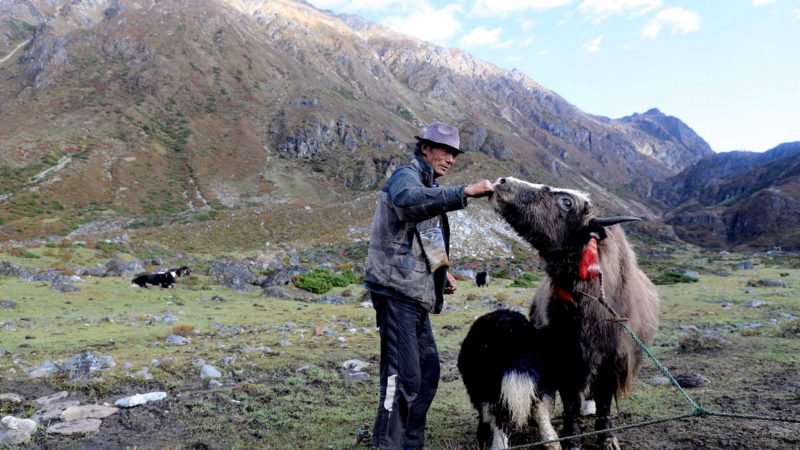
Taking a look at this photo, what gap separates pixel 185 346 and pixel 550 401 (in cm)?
669

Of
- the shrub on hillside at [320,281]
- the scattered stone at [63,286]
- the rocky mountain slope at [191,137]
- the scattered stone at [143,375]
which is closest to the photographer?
the scattered stone at [143,375]

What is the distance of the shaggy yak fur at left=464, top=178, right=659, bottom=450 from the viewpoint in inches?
139

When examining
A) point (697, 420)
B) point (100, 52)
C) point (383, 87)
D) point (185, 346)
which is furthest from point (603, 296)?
point (383, 87)

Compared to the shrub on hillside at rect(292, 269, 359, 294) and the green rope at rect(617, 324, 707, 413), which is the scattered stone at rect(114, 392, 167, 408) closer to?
the green rope at rect(617, 324, 707, 413)

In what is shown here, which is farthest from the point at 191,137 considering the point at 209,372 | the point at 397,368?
the point at 397,368

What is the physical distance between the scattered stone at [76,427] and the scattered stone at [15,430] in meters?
0.17

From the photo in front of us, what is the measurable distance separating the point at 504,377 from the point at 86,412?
15.3 ft

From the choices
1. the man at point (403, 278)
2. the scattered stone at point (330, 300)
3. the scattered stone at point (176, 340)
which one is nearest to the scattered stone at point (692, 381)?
the man at point (403, 278)

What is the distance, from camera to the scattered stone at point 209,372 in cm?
645

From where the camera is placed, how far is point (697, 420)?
4.40 metres

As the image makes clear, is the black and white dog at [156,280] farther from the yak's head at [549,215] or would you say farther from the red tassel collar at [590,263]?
the red tassel collar at [590,263]

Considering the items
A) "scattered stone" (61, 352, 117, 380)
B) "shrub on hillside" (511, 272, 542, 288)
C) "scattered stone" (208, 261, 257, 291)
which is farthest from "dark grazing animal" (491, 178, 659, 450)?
"shrub on hillside" (511, 272, 542, 288)

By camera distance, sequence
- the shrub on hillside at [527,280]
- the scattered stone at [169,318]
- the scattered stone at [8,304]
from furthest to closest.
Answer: the shrub on hillside at [527,280], the scattered stone at [8,304], the scattered stone at [169,318]

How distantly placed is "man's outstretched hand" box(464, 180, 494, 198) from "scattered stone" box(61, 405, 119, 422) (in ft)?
15.8
